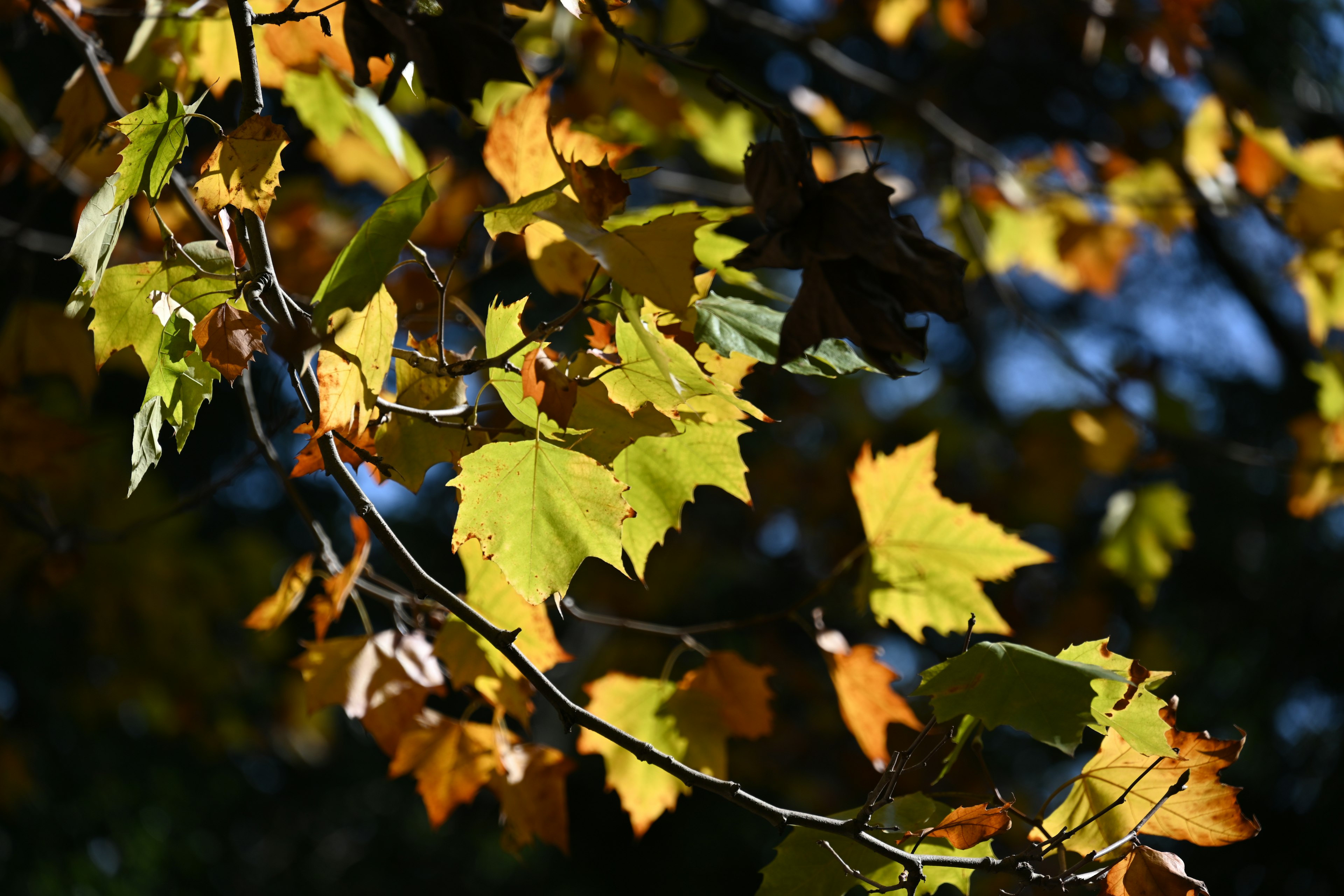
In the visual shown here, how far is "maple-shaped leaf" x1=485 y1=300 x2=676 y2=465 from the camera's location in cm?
63

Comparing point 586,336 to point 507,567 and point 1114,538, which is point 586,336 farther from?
point 1114,538

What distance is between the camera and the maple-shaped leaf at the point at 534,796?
0.95 metres

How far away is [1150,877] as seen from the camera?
24.0 inches

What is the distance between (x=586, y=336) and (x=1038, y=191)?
2.03 m

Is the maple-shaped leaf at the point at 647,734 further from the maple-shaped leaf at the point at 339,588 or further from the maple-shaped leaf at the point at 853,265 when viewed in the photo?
the maple-shaped leaf at the point at 853,265

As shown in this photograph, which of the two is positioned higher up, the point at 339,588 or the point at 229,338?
the point at 229,338

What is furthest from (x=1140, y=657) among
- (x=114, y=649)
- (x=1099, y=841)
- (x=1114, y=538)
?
(x=114, y=649)

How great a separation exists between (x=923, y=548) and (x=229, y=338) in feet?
2.42

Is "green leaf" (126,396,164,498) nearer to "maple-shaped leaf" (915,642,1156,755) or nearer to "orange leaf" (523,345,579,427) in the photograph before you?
"orange leaf" (523,345,579,427)

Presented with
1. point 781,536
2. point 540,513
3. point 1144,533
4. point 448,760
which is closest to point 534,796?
point 448,760

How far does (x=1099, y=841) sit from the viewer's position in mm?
717

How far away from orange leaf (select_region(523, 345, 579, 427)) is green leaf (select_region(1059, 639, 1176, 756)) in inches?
15.3

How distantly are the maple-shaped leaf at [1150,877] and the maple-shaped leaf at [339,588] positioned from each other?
0.68 metres

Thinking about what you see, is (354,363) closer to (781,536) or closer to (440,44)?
(440,44)
